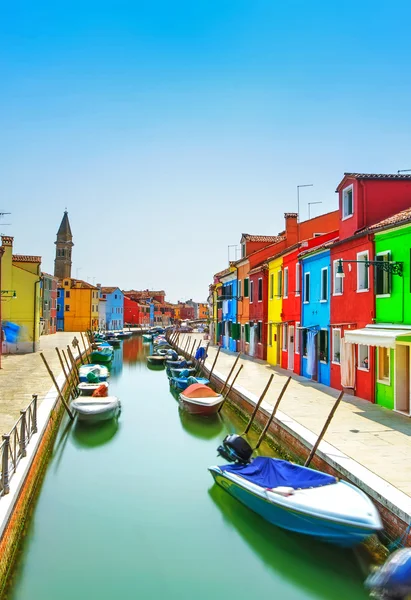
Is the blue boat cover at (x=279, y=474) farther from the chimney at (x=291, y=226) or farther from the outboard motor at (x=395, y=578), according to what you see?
the chimney at (x=291, y=226)

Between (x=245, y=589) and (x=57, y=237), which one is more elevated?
(x=57, y=237)

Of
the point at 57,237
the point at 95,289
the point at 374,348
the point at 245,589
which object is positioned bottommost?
the point at 245,589

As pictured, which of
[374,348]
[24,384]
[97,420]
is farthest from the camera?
[24,384]

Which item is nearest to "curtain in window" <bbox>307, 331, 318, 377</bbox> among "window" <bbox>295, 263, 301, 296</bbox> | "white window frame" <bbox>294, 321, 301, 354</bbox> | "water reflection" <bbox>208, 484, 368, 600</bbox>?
"white window frame" <bbox>294, 321, 301, 354</bbox>

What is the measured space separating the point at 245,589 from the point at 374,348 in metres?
9.55

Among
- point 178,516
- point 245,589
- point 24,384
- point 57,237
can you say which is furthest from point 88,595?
point 57,237

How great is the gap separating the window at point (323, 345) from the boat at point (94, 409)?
8222 millimetres

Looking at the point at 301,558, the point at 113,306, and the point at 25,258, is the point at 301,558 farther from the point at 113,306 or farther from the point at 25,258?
the point at 113,306

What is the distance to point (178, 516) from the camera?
32.2 feet

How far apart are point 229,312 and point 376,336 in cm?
2571

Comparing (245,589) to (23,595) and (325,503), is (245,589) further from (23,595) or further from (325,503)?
(23,595)

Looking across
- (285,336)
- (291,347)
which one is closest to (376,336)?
(291,347)

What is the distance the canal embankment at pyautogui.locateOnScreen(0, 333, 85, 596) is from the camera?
761 centimetres

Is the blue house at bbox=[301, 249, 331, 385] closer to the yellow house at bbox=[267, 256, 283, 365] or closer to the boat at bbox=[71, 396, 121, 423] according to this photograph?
the yellow house at bbox=[267, 256, 283, 365]
